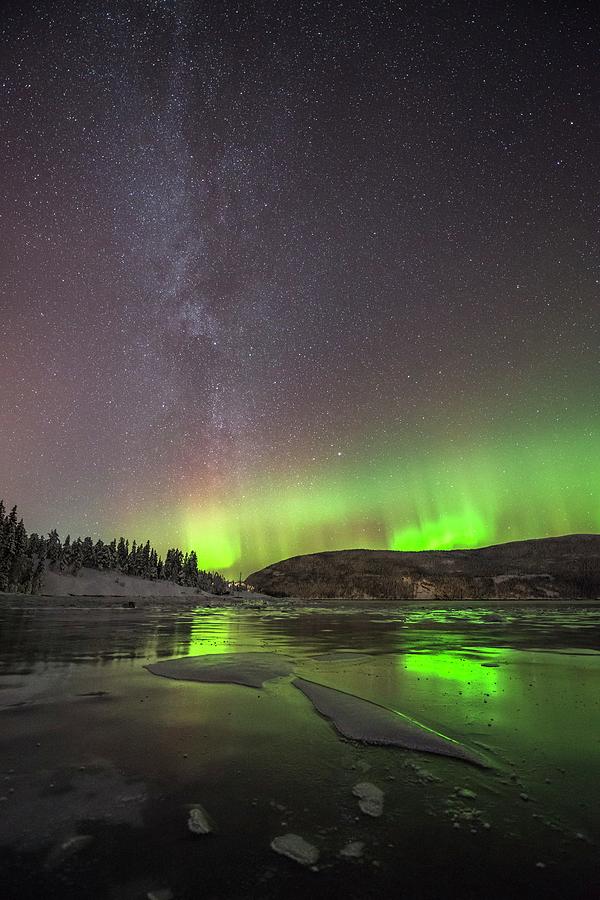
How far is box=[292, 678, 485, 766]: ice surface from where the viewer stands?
21.4 feet

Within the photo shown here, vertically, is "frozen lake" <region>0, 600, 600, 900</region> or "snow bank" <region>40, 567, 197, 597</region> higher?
"snow bank" <region>40, 567, 197, 597</region>

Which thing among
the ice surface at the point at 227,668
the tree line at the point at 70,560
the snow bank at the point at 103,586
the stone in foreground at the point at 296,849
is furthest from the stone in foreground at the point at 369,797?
the snow bank at the point at 103,586

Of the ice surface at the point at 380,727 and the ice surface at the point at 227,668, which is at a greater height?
the ice surface at the point at 227,668

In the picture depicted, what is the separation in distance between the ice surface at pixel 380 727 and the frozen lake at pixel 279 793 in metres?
0.25

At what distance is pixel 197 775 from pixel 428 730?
3.90 metres

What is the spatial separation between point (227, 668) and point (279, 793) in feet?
28.6

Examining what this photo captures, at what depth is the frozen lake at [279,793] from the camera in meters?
3.44

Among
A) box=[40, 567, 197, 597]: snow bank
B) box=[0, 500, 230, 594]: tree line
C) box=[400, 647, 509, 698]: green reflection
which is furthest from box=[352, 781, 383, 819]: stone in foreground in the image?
box=[40, 567, 197, 597]: snow bank

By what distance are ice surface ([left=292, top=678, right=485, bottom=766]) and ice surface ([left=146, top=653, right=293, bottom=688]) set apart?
8.92ft

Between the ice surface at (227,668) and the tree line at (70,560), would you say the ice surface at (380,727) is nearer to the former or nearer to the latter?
the ice surface at (227,668)

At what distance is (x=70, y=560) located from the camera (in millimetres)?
133125

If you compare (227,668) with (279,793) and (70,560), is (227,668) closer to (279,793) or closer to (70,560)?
(279,793)

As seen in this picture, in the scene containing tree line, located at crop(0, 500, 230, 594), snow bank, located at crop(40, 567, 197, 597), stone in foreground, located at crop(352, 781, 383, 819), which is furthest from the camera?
snow bank, located at crop(40, 567, 197, 597)

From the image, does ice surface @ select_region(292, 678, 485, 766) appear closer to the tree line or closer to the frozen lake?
the frozen lake
